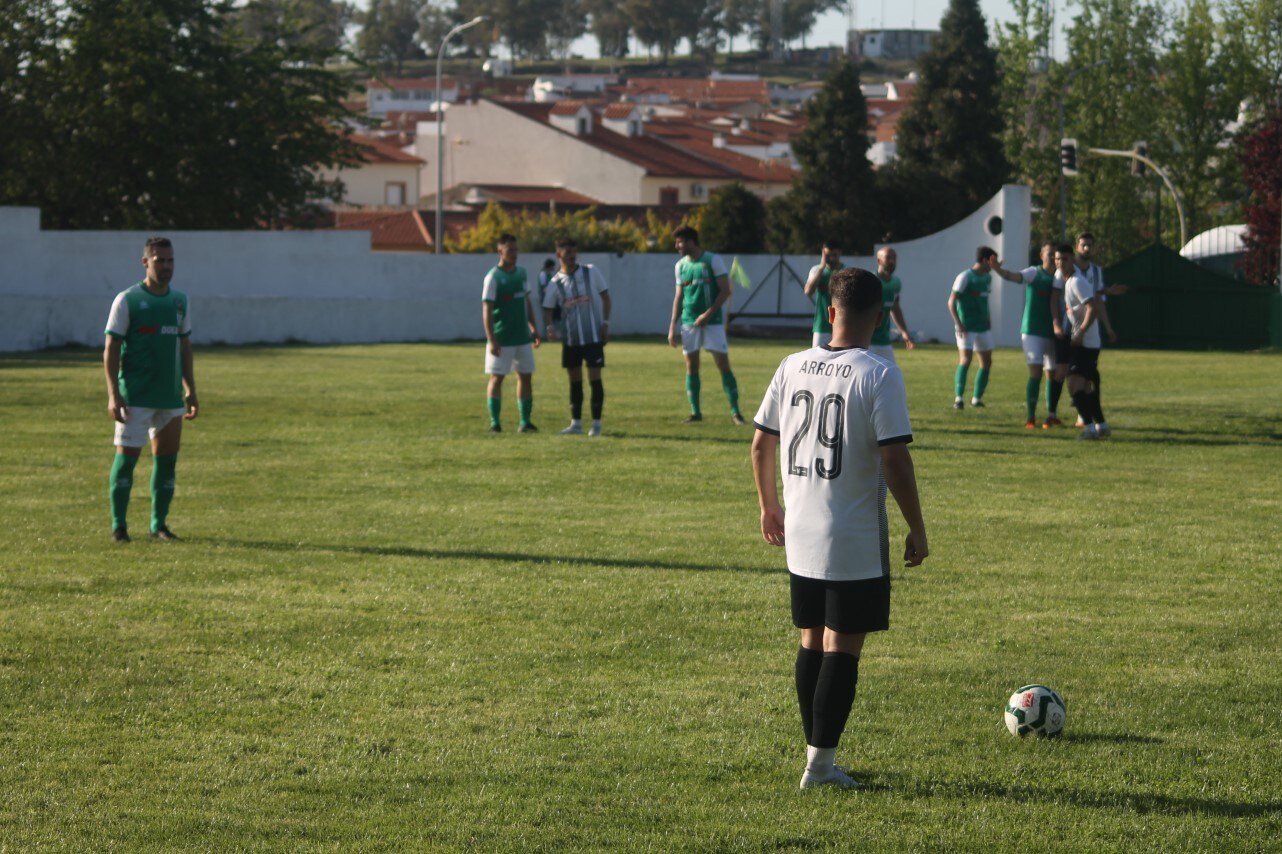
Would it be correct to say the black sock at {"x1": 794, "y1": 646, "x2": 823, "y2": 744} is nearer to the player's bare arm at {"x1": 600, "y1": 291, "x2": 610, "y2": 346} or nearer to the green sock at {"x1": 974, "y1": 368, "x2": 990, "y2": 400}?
the player's bare arm at {"x1": 600, "y1": 291, "x2": 610, "y2": 346}

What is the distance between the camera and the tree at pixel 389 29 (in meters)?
178

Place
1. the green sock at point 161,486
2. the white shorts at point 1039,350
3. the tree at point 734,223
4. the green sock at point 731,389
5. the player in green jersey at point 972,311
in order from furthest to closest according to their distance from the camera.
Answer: the tree at point 734,223, the player in green jersey at point 972,311, the green sock at point 731,389, the white shorts at point 1039,350, the green sock at point 161,486

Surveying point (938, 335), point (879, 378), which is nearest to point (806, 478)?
point (879, 378)

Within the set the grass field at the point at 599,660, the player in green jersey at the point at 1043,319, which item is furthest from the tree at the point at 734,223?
the grass field at the point at 599,660

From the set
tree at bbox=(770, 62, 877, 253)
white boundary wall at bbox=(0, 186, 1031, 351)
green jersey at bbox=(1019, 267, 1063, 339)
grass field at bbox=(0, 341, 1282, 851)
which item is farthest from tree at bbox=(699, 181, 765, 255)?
grass field at bbox=(0, 341, 1282, 851)

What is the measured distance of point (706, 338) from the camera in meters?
18.0

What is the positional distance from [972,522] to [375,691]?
5692 millimetres

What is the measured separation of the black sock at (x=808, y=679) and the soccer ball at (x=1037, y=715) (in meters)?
0.98

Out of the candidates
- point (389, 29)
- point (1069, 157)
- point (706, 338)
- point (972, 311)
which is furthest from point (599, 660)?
point (389, 29)

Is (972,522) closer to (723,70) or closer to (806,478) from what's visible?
(806,478)

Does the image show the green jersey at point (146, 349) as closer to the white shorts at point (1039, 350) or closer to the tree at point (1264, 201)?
the white shorts at point (1039, 350)

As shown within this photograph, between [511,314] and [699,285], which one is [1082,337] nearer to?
[699,285]

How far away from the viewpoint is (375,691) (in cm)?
701

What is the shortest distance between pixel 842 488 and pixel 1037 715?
4.58ft
